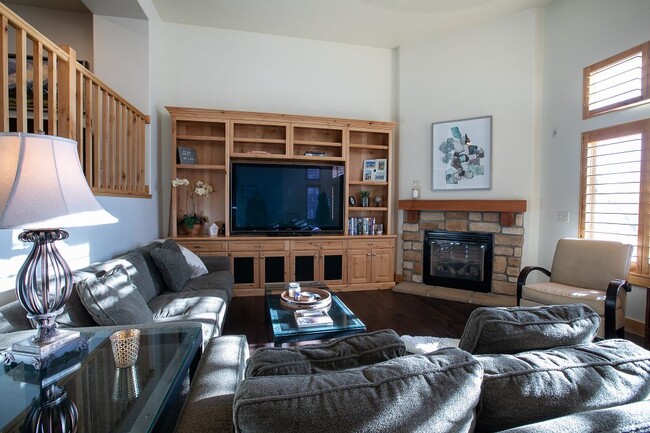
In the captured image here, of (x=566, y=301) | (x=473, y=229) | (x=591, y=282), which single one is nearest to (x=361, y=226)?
(x=473, y=229)

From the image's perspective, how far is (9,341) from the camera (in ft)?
4.00

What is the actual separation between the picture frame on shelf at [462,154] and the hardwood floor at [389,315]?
1631 millimetres

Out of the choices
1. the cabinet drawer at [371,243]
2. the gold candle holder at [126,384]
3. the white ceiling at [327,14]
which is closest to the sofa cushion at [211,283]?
the gold candle holder at [126,384]

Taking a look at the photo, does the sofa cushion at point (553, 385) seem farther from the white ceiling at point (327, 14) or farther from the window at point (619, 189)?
the white ceiling at point (327, 14)

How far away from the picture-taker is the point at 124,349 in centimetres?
116

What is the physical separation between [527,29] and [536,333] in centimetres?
445

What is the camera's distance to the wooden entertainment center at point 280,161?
12.9 ft

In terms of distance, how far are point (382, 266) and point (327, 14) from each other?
3421 millimetres

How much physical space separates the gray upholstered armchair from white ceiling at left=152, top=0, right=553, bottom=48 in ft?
9.86

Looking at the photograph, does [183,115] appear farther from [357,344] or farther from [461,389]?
[461,389]

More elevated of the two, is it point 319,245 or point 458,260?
point 319,245

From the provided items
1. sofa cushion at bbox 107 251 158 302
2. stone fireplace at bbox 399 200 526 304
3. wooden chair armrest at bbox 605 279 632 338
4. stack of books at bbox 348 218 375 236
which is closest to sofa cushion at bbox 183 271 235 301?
sofa cushion at bbox 107 251 158 302

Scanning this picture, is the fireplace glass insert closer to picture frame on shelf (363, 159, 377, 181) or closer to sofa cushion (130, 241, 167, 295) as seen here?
picture frame on shelf (363, 159, 377, 181)

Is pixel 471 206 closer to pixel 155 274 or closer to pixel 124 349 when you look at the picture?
pixel 155 274
